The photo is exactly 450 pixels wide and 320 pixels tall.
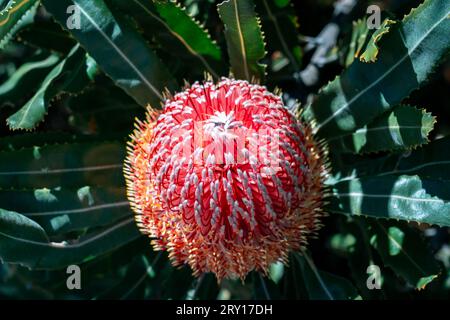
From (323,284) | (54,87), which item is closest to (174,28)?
(54,87)

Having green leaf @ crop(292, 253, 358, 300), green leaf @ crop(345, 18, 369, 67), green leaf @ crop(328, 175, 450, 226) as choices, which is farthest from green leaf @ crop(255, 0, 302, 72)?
green leaf @ crop(292, 253, 358, 300)

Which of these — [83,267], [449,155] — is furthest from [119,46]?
[449,155]

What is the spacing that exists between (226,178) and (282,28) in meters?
0.62

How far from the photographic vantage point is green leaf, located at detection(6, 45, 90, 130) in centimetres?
154

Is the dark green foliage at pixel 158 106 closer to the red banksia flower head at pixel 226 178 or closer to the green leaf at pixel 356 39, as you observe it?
the green leaf at pixel 356 39

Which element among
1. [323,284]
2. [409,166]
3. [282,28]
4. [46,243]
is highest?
[282,28]

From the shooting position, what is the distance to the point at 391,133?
4.85ft

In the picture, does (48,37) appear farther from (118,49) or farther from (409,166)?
(409,166)

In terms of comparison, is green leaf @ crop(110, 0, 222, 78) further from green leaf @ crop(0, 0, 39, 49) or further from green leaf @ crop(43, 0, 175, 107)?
green leaf @ crop(0, 0, 39, 49)

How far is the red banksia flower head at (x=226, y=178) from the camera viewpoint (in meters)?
1.32

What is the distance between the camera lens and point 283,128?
4.59ft

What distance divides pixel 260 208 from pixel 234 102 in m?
0.23

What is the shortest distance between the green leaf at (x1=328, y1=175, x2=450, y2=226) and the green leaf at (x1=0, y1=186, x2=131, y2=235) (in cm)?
53
